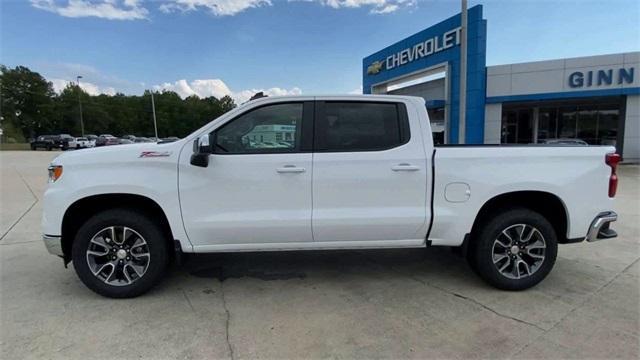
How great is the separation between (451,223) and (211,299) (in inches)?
95.9

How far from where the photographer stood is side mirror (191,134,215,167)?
351cm

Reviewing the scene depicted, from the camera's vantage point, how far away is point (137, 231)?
3682mm

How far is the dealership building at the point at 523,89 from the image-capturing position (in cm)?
1788

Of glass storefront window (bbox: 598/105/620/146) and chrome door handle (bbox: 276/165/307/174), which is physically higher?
glass storefront window (bbox: 598/105/620/146)

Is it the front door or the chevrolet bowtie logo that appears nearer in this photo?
the front door

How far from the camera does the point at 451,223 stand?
3.81 m

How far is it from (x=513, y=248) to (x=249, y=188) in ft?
8.76

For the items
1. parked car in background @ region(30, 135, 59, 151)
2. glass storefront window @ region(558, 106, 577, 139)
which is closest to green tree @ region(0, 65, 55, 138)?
parked car in background @ region(30, 135, 59, 151)

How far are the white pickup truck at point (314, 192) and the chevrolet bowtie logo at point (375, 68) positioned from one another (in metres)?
22.1

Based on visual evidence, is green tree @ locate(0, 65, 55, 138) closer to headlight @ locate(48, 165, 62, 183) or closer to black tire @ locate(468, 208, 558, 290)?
headlight @ locate(48, 165, 62, 183)

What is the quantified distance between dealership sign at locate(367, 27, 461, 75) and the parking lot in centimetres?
1591

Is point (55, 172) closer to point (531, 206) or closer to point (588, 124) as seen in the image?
point (531, 206)

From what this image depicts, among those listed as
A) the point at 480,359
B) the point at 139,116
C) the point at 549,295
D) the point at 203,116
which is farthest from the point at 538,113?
the point at 139,116

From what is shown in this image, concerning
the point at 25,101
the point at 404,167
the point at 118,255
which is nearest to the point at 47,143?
the point at 25,101
